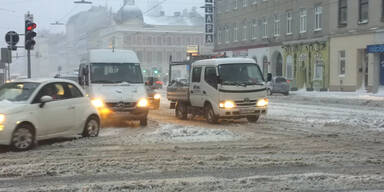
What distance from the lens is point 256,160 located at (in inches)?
380

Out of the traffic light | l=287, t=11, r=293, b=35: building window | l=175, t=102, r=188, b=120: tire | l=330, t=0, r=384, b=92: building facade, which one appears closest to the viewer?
the traffic light

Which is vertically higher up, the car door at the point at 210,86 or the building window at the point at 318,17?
the building window at the point at 318,17

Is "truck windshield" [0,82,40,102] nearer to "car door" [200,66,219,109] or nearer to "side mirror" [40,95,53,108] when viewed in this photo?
"side mirror" [40,95,53,108]

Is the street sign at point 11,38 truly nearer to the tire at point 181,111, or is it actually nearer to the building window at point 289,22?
the tire at point 181,111

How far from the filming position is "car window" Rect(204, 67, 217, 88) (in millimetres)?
17031

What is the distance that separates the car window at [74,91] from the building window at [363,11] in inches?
1151

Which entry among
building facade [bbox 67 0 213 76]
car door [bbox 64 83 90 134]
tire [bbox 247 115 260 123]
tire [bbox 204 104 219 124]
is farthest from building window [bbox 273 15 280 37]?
building facade [bbox 67 0 213 76]

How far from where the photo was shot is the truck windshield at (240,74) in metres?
16.9

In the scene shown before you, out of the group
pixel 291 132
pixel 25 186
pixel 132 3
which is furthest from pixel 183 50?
pixel 25 186

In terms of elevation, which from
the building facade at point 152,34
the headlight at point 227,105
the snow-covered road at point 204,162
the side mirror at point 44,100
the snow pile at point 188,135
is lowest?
the snow-covered road at point 204,162

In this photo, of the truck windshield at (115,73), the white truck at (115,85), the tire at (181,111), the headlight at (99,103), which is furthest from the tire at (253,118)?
the headlight at (99,103)

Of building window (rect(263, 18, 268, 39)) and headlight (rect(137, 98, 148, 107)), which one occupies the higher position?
building window (rect(263, 18, 268, 39))

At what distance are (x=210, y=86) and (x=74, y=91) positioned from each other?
17.7 ft

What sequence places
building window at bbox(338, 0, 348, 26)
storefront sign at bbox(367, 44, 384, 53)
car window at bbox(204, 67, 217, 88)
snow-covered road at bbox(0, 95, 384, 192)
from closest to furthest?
1. snow-covered road at bbox(0, 95, 384, 192)
2. car window at bbox(204, 67, 217, 88)
3. storefront sign at bbox(367, 44, 384, 53)
4. building window at bbox(338, 0, 348, 26)
